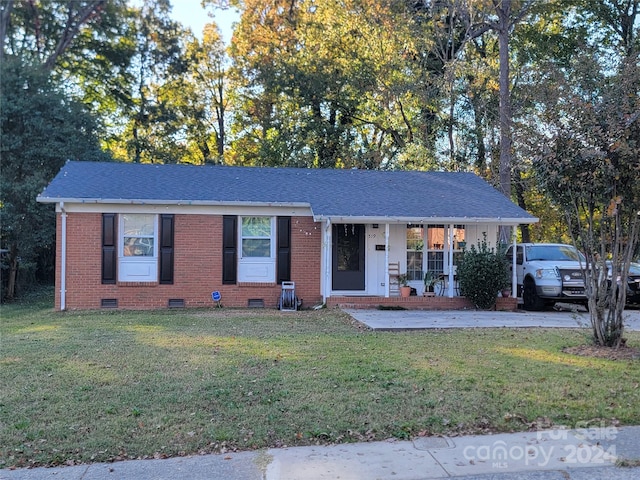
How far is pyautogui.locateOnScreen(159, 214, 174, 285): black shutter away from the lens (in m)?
14.7

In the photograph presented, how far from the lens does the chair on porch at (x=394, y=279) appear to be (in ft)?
50.2

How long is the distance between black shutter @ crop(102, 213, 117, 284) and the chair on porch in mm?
7505

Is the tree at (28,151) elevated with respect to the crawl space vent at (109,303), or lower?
elevated

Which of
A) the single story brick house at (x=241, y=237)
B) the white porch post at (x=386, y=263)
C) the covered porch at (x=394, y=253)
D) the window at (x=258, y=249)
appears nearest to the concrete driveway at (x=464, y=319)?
the white porch post at (x=386, y=263)

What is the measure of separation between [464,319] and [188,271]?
289 inches

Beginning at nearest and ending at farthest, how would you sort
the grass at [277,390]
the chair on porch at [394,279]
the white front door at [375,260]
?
the grass at [277,390]
the chair on porch at [394,279]
the white front door at [375,260]

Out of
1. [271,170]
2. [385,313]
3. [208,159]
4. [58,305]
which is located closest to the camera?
[385,313]

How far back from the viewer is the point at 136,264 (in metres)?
14.6

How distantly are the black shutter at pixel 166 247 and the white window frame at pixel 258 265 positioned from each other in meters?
1.84

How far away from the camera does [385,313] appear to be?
13.0 meters

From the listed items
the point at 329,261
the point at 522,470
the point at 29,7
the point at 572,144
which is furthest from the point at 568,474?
the point at 29,7

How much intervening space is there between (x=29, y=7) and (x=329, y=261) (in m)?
23.5

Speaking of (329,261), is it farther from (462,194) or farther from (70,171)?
(70,171)

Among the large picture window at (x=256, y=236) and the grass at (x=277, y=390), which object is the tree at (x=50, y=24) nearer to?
the large picture window at (x=256, y=236)
